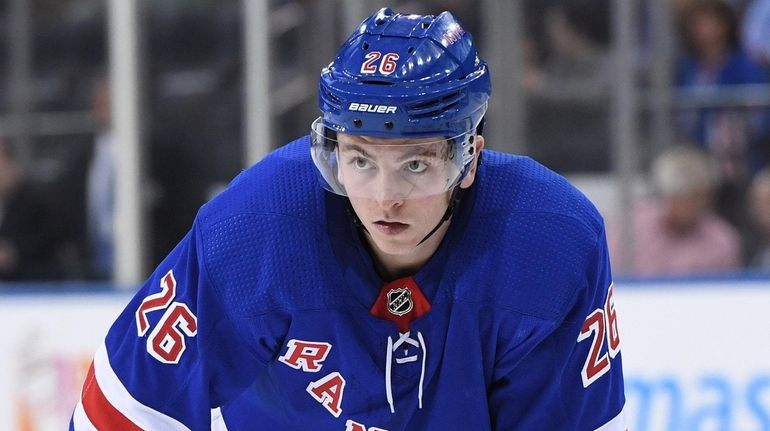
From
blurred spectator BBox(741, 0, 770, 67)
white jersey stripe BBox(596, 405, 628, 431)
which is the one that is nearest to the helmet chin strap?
white jersey stripe BBox(596, 405, 628, 431)

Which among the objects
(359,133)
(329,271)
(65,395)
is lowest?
(65,395)

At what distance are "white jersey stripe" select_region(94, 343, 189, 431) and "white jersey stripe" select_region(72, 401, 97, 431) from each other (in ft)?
0.18

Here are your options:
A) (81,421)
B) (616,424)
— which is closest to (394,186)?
(616,424)

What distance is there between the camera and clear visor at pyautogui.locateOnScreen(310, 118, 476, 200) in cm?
170

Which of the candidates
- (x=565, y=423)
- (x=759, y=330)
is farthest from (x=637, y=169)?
(x=565, y=423)

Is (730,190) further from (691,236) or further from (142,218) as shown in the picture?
(142,218)

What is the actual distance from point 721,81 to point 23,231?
256cm

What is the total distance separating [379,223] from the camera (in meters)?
1.75

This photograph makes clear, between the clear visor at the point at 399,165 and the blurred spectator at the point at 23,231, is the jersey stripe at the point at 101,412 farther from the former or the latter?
the blurred spectator at the point at 23,231

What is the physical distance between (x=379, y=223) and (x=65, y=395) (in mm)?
2573

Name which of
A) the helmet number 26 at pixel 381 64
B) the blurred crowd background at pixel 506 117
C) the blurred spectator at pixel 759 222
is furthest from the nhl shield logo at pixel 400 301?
the blurred spectator at pixel 759 222

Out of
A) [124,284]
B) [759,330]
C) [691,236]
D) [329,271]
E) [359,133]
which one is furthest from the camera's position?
[124,284]

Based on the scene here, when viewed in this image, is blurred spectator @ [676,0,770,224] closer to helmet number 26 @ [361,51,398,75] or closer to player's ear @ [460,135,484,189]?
player's ear @ [460,135,484,189]

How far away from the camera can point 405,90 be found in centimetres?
168
